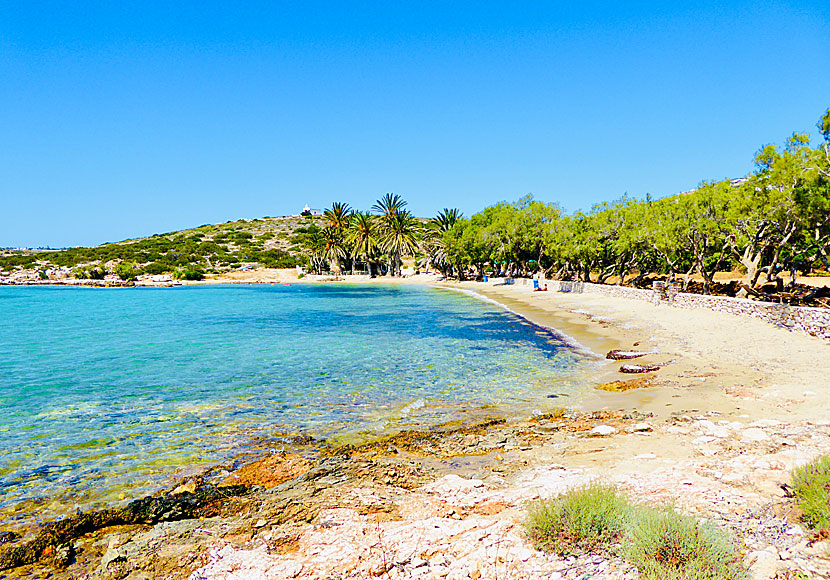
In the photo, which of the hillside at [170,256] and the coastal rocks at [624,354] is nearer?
the coastal rocks at [624,354]

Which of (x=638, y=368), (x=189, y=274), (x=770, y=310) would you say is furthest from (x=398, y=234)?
(x=638, y=368)

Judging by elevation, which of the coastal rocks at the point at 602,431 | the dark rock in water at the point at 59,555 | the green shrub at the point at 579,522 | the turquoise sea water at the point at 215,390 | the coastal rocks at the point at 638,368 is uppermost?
the green shrub at the point at 579,522

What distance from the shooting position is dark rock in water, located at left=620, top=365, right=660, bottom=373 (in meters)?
14.3

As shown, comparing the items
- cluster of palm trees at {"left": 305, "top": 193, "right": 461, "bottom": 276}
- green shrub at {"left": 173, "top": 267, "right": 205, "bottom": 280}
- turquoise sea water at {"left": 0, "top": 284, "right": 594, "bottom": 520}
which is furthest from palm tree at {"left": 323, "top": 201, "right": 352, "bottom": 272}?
turquoise sea water at {"left": 0, "top": 284, "right": 594, "bottom": 520}

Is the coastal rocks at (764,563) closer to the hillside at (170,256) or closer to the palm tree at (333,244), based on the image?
the palm tree at (333,244)

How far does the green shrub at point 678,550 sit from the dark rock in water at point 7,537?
24.0ft

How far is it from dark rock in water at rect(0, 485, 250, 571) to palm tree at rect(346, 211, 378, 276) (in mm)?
86478

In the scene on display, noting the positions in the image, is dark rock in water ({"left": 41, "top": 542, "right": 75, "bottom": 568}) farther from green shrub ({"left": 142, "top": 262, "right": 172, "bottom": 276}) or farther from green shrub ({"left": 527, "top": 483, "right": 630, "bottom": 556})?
green shrub ({"left": 142, "top": 262, "right": 172, "bottom": 276})

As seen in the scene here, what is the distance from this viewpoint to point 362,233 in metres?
93.1

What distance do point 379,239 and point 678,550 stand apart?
304 feet

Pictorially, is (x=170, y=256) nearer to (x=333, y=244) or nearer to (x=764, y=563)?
(x=333, y=244)

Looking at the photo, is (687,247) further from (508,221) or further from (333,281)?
(333,281)

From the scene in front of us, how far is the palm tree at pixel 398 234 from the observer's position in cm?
9088

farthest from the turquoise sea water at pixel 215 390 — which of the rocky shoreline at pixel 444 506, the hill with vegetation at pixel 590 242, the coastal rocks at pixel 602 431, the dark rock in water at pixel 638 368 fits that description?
the hill with vegetation at pixel 590 242
